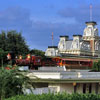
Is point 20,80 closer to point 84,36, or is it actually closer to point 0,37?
point 0,37

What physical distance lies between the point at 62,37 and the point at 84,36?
10231mm

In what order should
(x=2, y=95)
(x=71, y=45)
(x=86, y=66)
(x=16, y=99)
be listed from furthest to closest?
(x=71, y=45)
(x=86, y=66)
(x=2, y=95)
(x=16, y=99)

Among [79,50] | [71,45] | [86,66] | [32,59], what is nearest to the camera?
[32,59]

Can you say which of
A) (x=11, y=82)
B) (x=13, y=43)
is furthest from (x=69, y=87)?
(x=13, y=43)

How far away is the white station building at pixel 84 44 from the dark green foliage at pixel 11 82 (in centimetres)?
11090

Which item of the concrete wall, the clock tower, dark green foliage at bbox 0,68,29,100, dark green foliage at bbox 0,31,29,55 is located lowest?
the concrete wall

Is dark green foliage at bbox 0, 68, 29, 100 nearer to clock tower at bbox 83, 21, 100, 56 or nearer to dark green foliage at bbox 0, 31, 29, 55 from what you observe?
dark green foliage at bbox 0, 31, 29, 55

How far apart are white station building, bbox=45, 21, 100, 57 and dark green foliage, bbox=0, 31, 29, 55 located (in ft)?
181

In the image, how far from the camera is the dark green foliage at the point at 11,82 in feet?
56.7

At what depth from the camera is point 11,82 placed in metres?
17.5

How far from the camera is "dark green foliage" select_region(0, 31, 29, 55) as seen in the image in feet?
234

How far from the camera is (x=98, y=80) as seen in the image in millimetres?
28875

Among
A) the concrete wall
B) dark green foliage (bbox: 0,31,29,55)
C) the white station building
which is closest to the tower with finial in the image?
the white station building

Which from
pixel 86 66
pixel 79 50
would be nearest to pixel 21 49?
pixel 86 66
